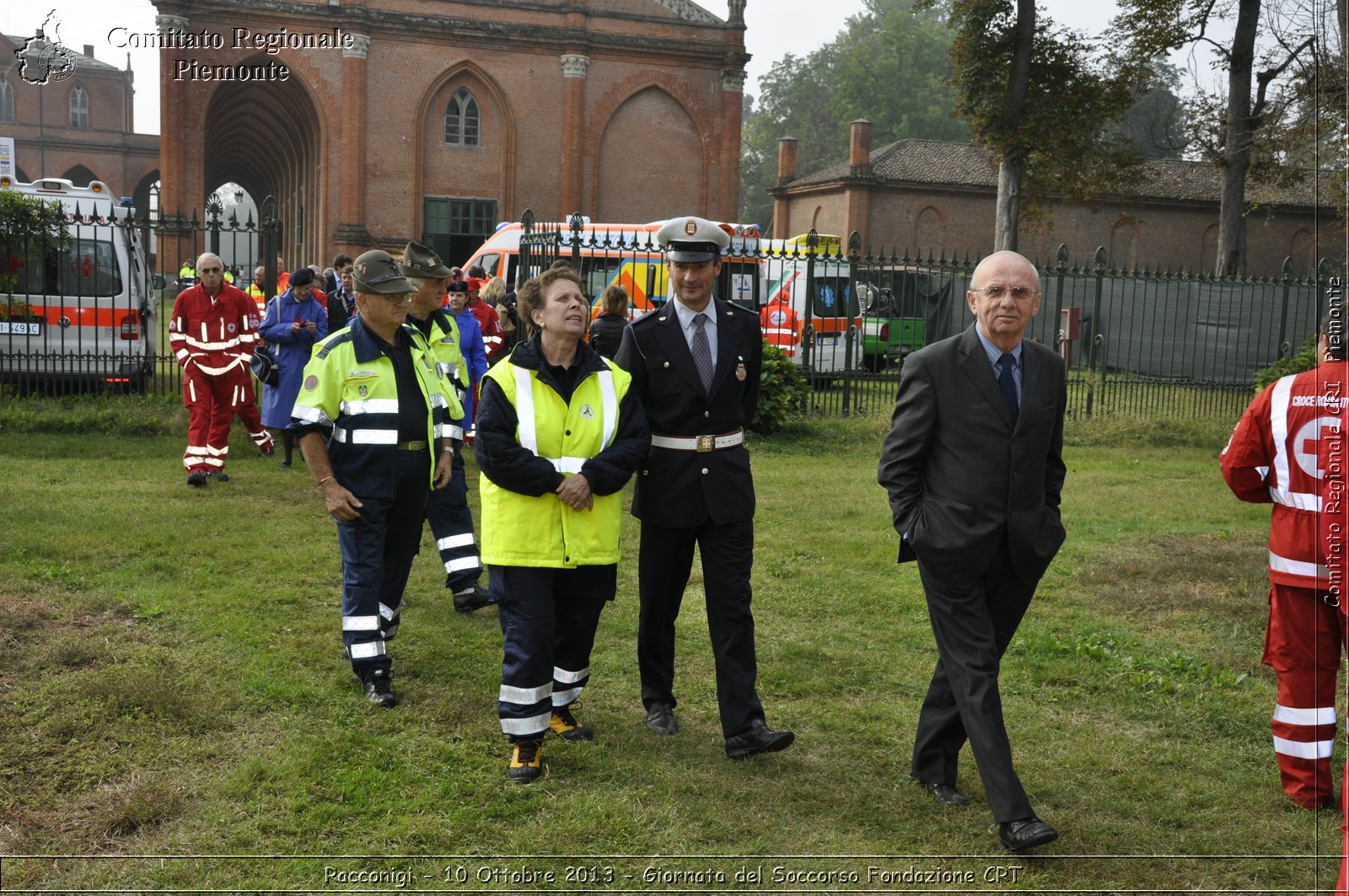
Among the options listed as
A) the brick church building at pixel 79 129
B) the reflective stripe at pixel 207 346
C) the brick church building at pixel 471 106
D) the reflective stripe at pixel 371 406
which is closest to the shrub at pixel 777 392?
the reflective stripe at pixel 207 346

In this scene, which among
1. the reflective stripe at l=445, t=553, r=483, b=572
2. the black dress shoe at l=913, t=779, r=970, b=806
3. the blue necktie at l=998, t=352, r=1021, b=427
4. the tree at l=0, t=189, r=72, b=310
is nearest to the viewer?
the blue necktie at l=998, t=352, r=1021, b=427

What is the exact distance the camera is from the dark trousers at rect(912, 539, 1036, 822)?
13.6 ft

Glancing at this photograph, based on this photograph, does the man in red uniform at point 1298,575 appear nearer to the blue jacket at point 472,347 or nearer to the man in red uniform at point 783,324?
the blue jacket at point 472,347

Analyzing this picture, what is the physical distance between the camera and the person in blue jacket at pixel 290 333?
36.5 ft

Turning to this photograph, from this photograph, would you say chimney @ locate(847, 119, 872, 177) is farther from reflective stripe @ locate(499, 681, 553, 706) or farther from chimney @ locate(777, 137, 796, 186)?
reflective stripe @ locate(499, 681, 553, 706)

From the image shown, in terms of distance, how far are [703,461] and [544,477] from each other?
2.35 feet

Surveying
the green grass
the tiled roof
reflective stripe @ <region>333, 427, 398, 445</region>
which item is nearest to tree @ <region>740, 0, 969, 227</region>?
the tiled roof

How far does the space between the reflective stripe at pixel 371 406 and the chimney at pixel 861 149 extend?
1710 inches

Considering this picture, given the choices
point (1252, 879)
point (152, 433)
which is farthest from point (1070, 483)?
point (152, 433)

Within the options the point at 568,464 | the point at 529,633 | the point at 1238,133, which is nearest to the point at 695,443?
the point at 568,464

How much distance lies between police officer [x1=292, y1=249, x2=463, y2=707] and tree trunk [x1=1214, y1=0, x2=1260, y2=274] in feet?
86.6

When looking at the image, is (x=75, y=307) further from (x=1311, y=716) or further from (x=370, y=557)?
(x=1311, y=716)

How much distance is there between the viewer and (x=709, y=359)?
5176 mm

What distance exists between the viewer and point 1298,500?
4.73m
